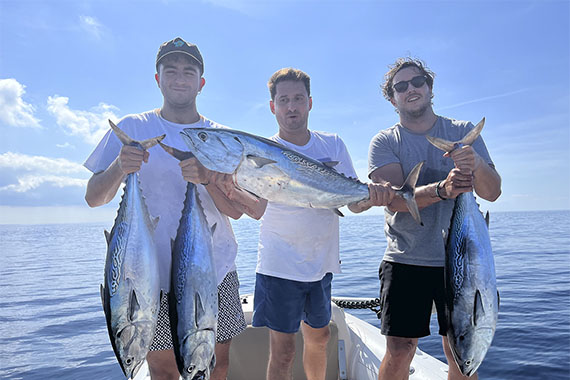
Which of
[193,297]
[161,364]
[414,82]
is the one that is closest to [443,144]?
[414,82]

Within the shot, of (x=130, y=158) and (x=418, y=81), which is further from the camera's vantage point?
(x=418, y=81)

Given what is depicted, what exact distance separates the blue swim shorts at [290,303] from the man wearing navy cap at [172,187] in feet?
1.22

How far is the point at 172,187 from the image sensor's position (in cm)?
223

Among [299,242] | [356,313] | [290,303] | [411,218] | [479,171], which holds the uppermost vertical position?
[479,171]

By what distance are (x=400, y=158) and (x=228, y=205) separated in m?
1.38

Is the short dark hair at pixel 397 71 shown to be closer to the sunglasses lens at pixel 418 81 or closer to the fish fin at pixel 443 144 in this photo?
the sunglasses lens at pixel 418 81

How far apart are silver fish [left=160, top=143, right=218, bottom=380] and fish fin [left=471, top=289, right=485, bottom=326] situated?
1.33 m

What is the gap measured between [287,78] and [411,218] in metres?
1.45

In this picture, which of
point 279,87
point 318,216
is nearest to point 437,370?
point 318,216

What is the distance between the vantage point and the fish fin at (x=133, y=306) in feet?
5.50

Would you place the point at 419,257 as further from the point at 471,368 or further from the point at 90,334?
the point at 90,334

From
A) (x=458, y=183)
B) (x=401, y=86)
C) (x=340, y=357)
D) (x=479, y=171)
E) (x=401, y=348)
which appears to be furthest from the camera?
(x=340, y=357)

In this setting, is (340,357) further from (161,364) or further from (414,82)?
(414,82)

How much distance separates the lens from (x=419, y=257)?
2.57 m
